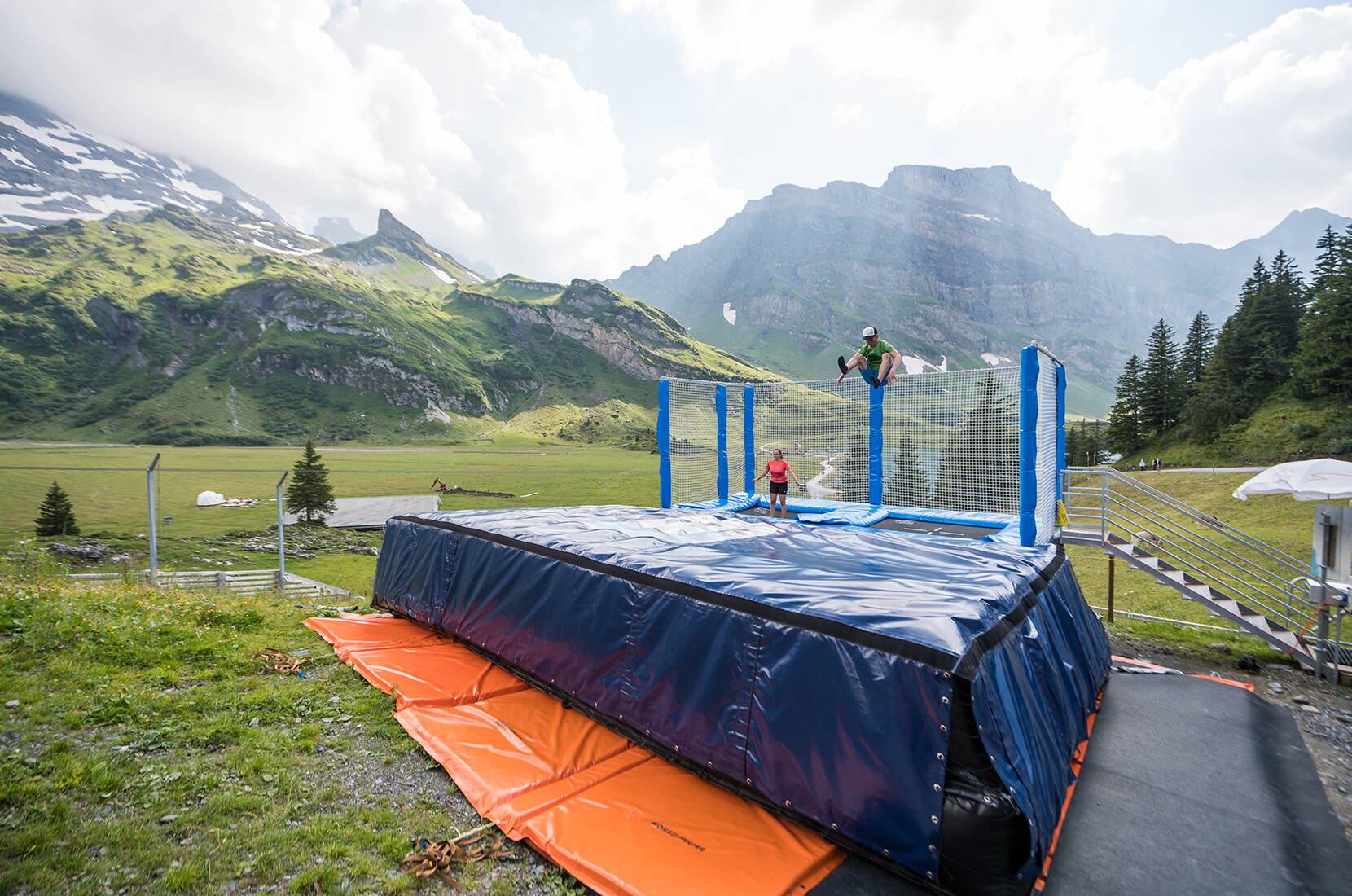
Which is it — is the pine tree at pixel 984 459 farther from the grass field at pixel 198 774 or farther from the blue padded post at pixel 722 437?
the grass field at pixel 198 774

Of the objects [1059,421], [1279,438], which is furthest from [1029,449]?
[1279,438]

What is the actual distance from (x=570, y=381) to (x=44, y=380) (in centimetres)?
11269

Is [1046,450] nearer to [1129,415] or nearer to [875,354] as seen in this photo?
[875,354]

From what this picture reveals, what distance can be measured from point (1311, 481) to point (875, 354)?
954cm

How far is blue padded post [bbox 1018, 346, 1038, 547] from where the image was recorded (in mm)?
6969

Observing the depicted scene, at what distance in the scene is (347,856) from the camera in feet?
9.78

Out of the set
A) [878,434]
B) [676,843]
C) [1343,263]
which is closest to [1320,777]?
[676,843]

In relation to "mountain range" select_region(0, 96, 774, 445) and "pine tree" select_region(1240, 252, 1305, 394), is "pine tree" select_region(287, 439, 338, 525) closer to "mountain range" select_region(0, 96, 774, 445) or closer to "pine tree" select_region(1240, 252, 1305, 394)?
"pine tree" select_region(1240, 252, 1305, 394)

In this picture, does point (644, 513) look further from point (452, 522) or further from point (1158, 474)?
point (1158, 474)

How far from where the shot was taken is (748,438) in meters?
11.6

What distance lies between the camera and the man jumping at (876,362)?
8.80 m

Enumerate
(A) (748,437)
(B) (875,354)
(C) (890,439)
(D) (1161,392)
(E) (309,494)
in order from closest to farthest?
(B) (875,354)
(C) (890,439)
(A) (748,437)
(E) (309,494)
(D) (1161,392)

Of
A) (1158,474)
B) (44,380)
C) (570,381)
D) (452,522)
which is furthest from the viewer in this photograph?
(570,381)

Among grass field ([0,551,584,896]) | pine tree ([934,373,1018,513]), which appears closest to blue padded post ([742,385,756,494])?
pine tree ([934,373,1018,513])
